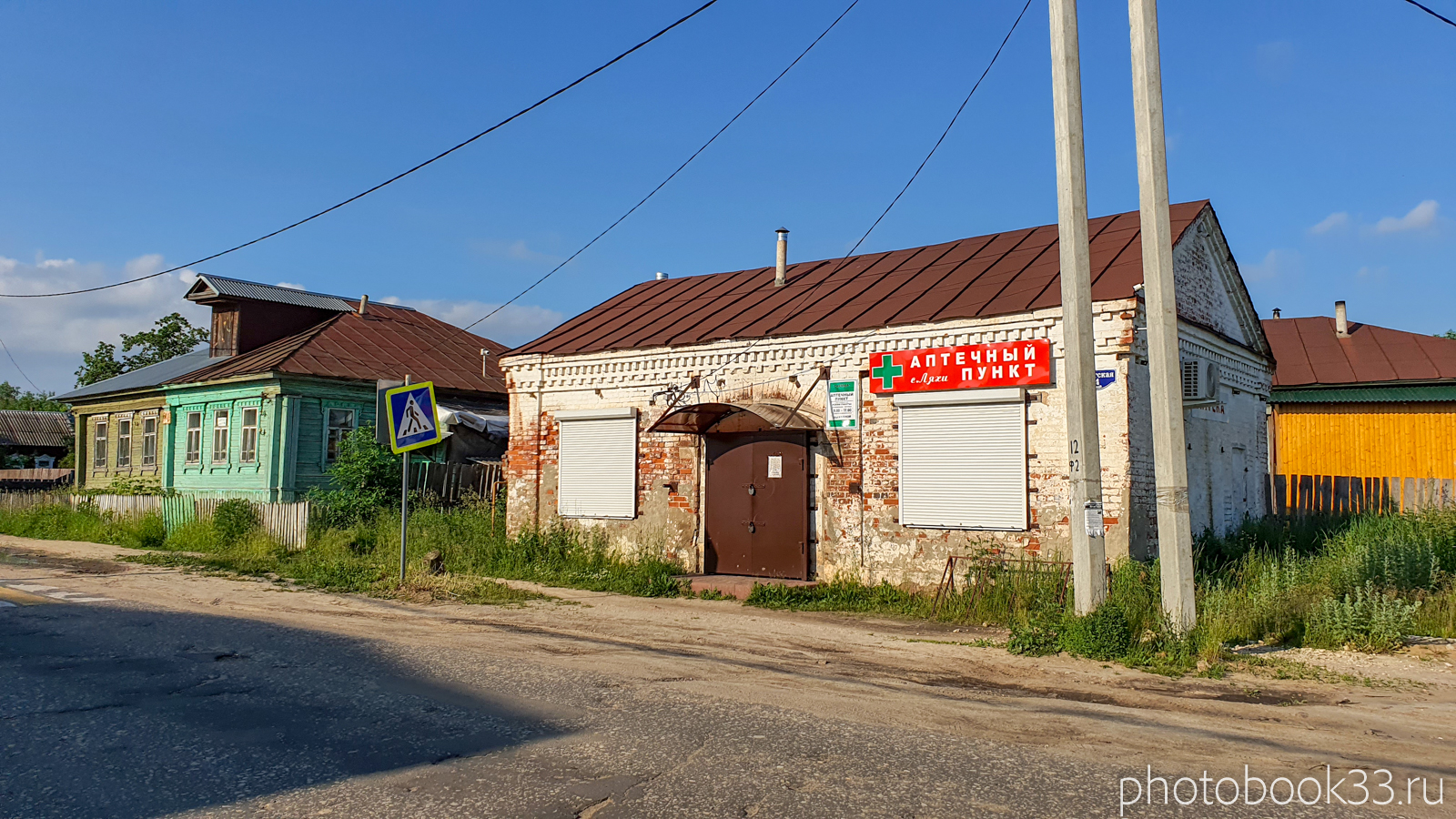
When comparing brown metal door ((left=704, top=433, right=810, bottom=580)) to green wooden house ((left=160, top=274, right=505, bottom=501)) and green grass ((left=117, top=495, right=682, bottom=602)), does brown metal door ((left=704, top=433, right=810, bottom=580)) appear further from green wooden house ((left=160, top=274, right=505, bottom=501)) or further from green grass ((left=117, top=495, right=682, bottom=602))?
green wooden house ((left=160, top=274, right=505, bottom=501))

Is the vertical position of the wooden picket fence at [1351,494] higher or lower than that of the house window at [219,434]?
lower

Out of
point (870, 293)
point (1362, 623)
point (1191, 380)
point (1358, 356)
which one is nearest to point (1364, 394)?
point (1358, 356)

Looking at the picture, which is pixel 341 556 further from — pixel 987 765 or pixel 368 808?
pixel 987 765

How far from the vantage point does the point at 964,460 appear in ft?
38.5

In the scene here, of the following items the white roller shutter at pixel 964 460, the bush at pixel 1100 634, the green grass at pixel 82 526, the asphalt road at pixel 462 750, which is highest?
the white roller shutter at pixel 964 460

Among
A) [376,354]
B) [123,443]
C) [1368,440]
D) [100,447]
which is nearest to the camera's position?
[1368,440]

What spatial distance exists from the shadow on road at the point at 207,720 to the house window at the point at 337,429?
13.9 m

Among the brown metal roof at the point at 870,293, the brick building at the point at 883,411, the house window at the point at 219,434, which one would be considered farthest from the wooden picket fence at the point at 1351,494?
the house window at the point at 219,434

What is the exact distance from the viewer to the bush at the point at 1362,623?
8.14 m

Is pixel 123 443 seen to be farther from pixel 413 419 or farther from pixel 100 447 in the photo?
pixel 413 419

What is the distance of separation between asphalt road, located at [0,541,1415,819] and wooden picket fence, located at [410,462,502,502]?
12.1 m

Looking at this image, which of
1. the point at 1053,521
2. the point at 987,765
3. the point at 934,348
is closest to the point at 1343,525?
the point at 1053,521

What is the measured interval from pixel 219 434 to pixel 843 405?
56.8 feet

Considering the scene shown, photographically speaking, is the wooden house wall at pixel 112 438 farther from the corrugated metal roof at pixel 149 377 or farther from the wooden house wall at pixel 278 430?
the wooden house wall at pixel 278 430
